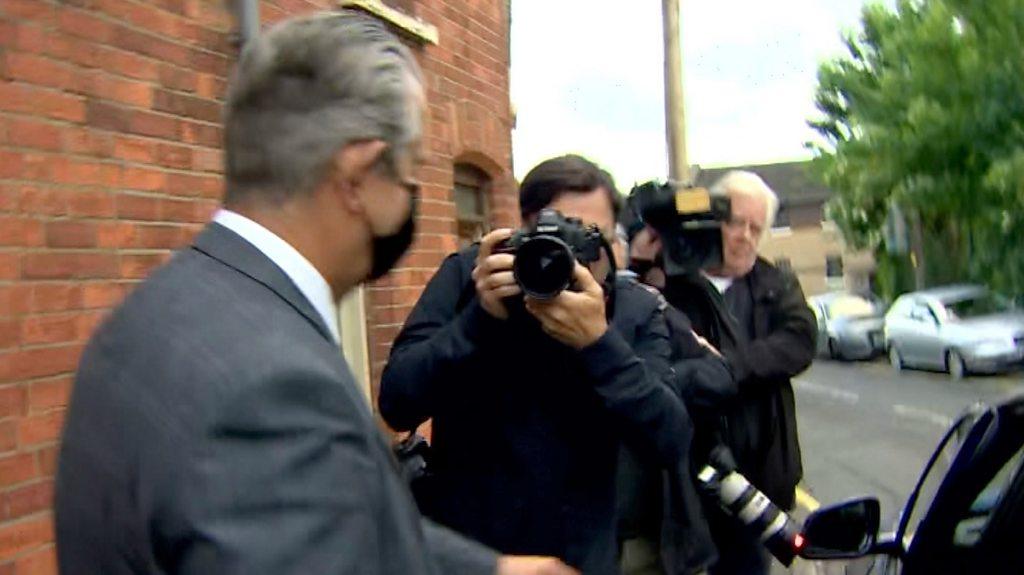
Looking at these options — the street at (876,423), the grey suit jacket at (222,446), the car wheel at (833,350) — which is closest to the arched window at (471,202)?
the street at (876,423)

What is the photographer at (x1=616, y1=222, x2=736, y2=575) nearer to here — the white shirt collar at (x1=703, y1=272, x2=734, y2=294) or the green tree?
the white shirt collar at (x1=703, y1=272, x2=734, y2=294)

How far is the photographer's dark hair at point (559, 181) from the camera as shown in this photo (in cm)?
278

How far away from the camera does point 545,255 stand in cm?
241

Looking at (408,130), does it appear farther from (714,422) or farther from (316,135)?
(714,422)

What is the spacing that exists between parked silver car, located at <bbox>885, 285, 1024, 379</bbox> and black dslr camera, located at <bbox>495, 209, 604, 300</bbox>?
17.2 meters

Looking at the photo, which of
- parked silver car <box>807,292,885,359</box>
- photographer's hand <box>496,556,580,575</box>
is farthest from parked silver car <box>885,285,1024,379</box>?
photographer's hand <box>496,556,580,575</box>

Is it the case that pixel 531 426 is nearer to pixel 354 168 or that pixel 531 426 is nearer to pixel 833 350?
pixel 354 168

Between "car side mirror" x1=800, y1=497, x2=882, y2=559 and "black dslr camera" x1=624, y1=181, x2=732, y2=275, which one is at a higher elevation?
"black dslr camera" x1=624, y1=181, x2=732, y2=275

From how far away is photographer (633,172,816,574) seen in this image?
144 inches

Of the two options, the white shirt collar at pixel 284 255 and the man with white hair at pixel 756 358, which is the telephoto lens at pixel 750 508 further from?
the white shirt collar at pixel 284 255

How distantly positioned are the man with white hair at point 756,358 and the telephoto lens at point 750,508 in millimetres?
155

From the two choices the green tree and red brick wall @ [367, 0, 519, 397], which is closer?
red brick wall @ [367, 0, 519, 397]

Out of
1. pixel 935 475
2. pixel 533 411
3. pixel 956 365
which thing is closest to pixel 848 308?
pixel 956 365

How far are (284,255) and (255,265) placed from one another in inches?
1.6
